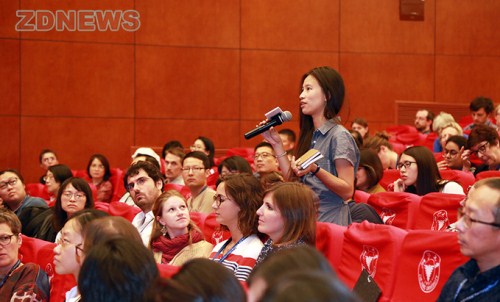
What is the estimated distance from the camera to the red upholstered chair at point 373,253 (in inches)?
105

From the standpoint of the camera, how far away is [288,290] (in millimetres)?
907

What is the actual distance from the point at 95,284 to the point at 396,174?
12.0ft

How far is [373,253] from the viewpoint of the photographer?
2.74m

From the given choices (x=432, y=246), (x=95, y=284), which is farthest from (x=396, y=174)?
(x=95, y=284)

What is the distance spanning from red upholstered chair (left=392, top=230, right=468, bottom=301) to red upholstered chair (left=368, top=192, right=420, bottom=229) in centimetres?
108

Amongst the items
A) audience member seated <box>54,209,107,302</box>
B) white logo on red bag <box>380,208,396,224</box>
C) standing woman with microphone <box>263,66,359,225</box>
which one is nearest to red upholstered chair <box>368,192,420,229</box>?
white logo on red bag <box>380,208,396,224</box>

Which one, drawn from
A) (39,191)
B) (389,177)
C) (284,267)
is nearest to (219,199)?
(284,267)

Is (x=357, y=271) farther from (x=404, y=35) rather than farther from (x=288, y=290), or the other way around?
(x=404, y=35)

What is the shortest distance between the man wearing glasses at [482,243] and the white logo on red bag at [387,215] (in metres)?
1.79

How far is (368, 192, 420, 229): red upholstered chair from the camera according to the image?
3715 millimetres

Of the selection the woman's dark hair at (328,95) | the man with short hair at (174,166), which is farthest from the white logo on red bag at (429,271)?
the man with short hair at (174,166)

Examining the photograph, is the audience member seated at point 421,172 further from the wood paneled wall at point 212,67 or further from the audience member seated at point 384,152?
the wood paneled wall at point 212,67

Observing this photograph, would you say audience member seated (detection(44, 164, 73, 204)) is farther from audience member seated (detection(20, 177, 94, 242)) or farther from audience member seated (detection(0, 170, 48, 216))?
audience member seated (detection(20, 177, 94, 242))

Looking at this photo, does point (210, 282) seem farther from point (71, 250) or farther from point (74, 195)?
point (74, 195)
